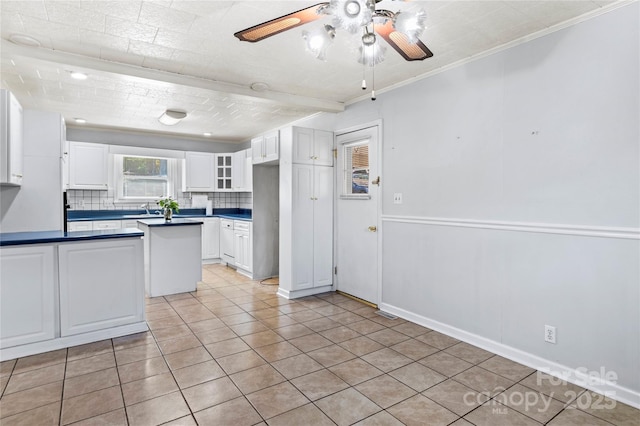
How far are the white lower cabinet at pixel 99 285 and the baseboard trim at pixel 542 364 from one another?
2764 mm

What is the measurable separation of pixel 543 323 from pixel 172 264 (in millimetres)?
4126

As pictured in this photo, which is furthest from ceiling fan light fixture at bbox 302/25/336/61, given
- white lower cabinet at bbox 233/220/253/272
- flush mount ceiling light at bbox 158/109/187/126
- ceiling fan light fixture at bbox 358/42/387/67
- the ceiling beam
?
white lower cabinet at bbox 233/220/253/272

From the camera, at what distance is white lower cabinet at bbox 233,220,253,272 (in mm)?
5492

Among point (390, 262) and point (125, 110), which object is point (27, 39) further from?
point (390, 262)

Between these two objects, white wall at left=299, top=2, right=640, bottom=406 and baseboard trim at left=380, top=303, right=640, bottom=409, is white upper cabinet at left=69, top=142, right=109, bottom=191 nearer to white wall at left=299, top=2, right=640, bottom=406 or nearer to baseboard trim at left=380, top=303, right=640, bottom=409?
white wall at left=299, top=2, right=640, bottom=406

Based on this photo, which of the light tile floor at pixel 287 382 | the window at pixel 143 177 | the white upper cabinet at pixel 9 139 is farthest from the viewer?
the window at pixel 143 177

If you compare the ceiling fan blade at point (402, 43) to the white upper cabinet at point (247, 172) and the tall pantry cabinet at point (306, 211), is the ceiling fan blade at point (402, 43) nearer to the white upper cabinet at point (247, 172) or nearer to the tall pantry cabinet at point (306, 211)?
the tall pantry cabinet at point (306, 211)

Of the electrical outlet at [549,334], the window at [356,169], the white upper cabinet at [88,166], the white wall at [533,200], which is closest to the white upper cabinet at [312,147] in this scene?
the window at [356,169]

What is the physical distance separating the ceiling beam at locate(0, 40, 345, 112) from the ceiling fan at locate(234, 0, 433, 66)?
78.6 inches

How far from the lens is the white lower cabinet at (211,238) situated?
259 inches

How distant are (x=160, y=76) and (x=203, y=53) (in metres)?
0.67

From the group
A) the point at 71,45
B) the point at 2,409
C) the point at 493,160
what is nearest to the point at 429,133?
the point at 493,160

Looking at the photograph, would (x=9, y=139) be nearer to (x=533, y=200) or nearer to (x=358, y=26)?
(x=358, y=26)

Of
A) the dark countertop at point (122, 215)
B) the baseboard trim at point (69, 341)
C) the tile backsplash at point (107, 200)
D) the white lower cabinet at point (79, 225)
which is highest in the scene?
the tile backsplash at point (107, 200)
